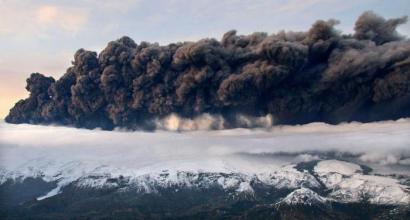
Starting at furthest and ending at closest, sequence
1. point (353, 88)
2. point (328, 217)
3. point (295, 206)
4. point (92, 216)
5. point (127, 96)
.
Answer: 1. point (295, 206)
2. point (328, 217)
3. point (92, 216)
4. point (127, 96)
5. point (353, 88)

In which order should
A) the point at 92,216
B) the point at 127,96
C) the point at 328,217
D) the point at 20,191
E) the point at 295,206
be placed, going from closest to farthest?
the point at 127,96 < the point at 92,216 < the point at 328,217 < the point at 295,206 < the point at 20,191

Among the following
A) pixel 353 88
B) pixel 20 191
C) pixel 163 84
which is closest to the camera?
pixel 353 88

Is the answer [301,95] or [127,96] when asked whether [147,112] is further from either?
[301,95]

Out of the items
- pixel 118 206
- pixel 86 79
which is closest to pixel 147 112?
pixel 86 79

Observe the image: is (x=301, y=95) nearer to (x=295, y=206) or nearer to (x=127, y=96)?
(x=127, y=96)

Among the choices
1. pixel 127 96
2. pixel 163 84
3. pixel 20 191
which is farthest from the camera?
pixel 20 191

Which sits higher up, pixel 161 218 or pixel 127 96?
pixel 127 96

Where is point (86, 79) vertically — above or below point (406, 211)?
above

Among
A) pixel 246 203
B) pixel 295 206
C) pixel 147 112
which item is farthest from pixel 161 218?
pixel 147 112

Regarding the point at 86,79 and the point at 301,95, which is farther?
the point at 86,79

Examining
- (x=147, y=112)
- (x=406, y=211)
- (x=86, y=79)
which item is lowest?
(x=406, y=211)
